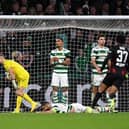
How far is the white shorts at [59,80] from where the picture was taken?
37.5ft

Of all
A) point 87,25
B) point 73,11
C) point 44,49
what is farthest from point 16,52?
point 73,11

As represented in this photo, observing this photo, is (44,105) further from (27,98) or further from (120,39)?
(120,39)

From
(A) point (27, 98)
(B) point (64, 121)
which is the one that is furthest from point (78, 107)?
(B) point (64, 121)

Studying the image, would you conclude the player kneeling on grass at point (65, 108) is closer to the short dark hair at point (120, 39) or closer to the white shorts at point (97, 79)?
the white shorts at point (97, 79)

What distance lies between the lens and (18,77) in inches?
444

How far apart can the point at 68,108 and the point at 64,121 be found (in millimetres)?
1667

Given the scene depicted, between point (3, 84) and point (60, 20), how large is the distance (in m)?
1.66

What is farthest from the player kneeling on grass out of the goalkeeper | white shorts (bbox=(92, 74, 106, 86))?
white shorts (bbox=(92, 74, 106, 86))

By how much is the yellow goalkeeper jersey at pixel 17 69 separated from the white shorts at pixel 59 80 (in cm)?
53

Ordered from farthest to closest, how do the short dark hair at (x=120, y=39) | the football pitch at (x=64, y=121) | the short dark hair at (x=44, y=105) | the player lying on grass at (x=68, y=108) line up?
the short dark hair at (x=44, y=105) < the player lying on grass at (x=68, y=108) < the short dark hair at (x=120, y=39) < the football pitch at (x=64, y=121)

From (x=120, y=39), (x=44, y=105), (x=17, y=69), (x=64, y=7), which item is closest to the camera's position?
(x=120, y=39)

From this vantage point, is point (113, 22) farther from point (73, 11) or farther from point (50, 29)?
point (73, 11)

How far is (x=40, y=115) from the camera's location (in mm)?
10172

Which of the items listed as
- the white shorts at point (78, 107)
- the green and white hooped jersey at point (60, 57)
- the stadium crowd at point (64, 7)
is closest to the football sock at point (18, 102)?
the green and white hooped jersey at point (60, 57)
